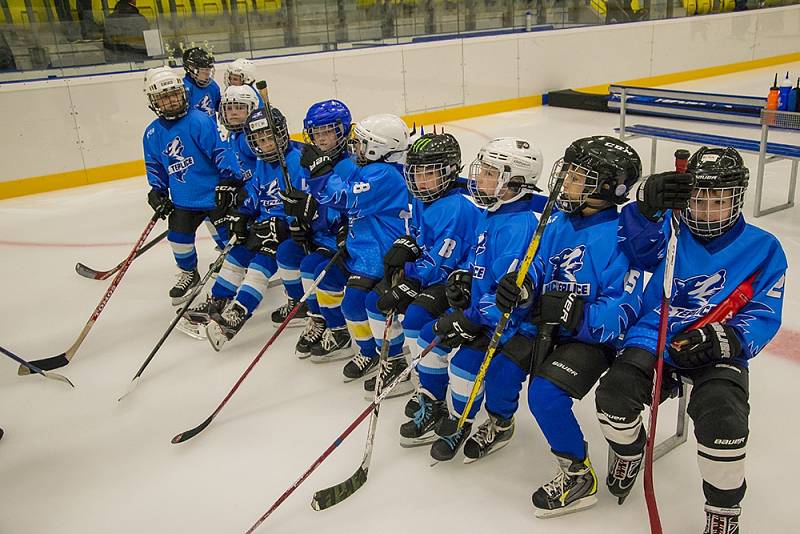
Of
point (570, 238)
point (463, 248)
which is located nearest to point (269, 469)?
point (463, 248)

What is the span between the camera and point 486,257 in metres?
2.15

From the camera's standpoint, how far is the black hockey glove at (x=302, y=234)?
3047 millimetres

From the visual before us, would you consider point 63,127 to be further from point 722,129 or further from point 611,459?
point 722,129

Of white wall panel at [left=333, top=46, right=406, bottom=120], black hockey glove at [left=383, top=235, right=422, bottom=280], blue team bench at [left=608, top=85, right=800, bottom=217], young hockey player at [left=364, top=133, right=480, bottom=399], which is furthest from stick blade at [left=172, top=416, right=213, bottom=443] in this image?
white wall panel at [left=333, top=46, right=406, bottom=120]

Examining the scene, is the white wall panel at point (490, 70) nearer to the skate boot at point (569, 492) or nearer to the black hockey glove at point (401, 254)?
the black hockey glove at point (401, 254)

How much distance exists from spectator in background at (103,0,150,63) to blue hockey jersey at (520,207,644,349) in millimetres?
6102

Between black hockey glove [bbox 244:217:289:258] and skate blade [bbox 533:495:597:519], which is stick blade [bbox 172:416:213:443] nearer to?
black hockey glove [bbox 244:217:289:258]

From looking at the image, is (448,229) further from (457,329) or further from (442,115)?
(442,115)

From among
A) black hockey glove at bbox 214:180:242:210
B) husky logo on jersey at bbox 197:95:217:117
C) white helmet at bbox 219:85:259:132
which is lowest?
black hockey glove at bbox 214:180:242:210

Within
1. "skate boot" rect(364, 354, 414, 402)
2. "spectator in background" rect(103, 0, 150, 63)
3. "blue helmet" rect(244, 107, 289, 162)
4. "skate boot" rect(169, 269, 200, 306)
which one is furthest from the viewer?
"spectator in background" rect(103, 0, 150, 63)

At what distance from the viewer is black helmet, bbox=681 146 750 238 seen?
1757 millimetres

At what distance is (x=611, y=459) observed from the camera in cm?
205

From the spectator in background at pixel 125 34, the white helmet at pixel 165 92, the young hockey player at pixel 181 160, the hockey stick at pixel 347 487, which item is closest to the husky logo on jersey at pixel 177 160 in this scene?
the young hockey player at pixel 181 160

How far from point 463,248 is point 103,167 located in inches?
215
